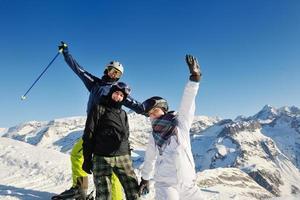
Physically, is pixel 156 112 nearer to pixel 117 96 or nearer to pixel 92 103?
pixel 117 96

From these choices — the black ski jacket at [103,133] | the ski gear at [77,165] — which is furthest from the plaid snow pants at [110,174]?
the ski gear at [77,165]

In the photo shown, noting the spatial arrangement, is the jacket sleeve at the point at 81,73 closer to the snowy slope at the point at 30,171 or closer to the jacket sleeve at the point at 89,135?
the jacket sleeve at the point at 89,135

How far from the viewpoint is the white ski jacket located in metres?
6.31

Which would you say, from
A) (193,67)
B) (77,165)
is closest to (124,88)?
(193,67)

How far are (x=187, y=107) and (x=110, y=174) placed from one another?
1989mm

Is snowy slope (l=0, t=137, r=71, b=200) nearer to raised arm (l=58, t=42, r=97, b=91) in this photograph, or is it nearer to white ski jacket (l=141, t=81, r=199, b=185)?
raised arm (l=58, t=42, r=97, b=91)

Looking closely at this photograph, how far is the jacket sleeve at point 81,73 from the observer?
885 cm

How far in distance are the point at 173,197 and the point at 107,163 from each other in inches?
55.7

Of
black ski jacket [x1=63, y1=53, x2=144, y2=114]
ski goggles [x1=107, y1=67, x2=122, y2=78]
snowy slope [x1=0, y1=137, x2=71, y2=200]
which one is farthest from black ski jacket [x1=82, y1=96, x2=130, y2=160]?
snowy slope [x1=0, y1=137, x2=71, y2=200]

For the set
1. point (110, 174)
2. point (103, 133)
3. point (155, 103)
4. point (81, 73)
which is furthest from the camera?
point (81, 73)

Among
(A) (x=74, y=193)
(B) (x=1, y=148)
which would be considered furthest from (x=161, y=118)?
(B) (x=1, y=148)

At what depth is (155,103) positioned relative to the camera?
22.1 ft

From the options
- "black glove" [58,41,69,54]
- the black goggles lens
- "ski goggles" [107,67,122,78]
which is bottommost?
the black goggles lens

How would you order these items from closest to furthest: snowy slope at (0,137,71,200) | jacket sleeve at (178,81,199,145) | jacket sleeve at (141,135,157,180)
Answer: jacket sleeve at (178,81,199,145) → jacket sleeve at (141,135,157,180) → snowy slope at (0,137,71,200)
